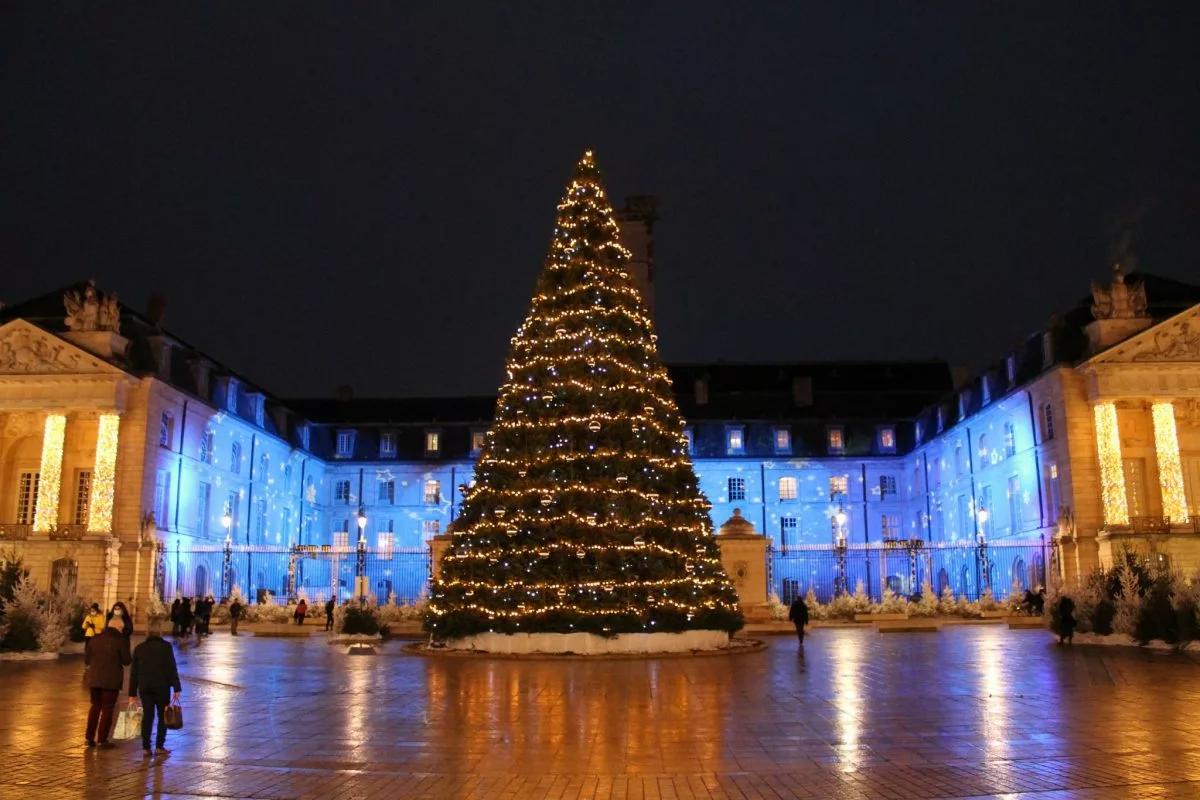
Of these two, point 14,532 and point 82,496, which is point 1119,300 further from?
point 14,532

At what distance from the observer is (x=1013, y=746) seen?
993 cm

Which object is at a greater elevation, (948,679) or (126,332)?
(126,332)

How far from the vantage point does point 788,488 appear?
61.3m

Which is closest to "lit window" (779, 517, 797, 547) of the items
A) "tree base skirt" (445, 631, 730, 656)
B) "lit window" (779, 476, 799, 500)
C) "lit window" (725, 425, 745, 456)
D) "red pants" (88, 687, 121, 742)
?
"lit window" (779, 476, 799, 500)

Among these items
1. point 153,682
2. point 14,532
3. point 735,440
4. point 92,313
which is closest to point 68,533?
point 14,532

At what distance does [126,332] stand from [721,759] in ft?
137

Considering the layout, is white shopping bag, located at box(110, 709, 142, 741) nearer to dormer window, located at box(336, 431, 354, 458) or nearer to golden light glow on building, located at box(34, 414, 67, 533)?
golden light glow on building, located at box(34, 414, 67, 533)

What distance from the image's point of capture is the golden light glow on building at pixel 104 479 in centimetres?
4059

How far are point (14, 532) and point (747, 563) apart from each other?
29199mm

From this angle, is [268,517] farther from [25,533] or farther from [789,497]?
[789,497]

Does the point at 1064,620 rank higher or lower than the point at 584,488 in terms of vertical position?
lower

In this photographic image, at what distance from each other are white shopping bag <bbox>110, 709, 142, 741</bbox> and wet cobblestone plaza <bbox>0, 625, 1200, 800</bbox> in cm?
17

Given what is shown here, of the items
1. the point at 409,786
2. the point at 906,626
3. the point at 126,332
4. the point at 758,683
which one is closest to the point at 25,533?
the point at 126,332

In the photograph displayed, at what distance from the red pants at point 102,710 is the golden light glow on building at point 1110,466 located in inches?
1458
